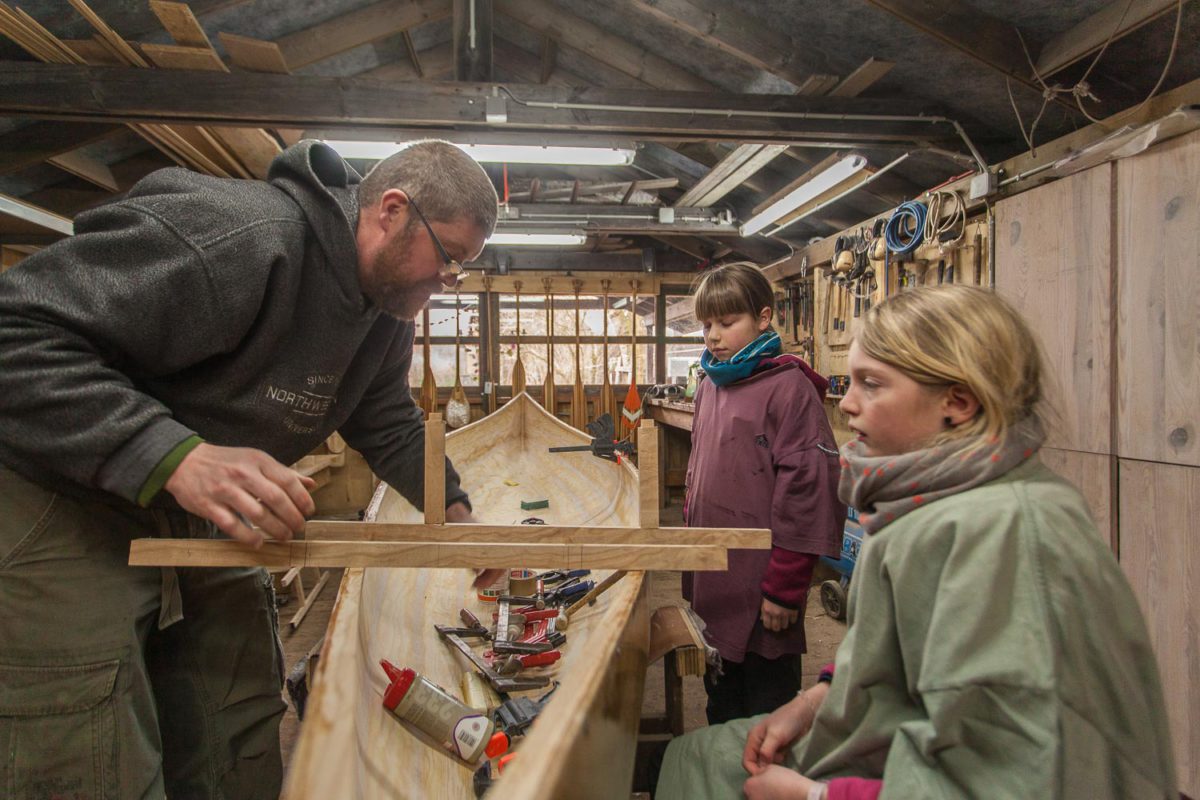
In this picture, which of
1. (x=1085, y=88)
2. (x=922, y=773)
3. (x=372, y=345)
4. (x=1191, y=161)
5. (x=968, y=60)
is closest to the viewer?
(x=922, y=773)

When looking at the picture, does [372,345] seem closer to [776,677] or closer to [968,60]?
[776,677]

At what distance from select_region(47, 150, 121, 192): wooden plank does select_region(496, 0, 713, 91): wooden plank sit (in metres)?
2.93

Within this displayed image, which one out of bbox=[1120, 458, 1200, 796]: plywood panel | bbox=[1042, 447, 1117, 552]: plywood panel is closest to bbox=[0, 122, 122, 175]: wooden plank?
bbox=[1042, 447, 1117, 552]: plywood panel

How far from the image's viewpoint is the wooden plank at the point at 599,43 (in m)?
4.02

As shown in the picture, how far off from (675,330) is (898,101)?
4828 millimetres

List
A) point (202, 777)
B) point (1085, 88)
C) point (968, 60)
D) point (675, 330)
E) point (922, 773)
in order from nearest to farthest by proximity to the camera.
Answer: point (922, 773)
point (202, 777)
point (1085, 88)
point (968, 60)
point (675, 330)

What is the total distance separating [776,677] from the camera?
5.96ft

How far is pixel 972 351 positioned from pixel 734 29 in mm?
2877

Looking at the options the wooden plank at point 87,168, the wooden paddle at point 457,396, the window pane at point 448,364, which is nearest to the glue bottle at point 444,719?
the wooden plank at point 87,168

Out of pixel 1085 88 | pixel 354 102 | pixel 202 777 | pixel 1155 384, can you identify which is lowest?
pixel 202 777

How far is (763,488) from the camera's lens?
1821 mm

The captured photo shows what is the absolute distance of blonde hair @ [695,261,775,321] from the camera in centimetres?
193

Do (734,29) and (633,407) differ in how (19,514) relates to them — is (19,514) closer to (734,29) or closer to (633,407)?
(734,29)

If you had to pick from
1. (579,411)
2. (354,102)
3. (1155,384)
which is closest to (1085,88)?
(1155,384)
